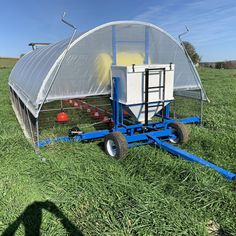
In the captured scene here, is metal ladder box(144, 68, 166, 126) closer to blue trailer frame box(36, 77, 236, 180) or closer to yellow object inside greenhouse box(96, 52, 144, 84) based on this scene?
blue trailer frame box(36, 77, 236, 180)

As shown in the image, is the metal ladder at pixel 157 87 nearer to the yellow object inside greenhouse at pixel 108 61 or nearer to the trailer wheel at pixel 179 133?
the trailer wheel at pixel 179 133

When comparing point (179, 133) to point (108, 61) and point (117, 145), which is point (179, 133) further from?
point (108, 61)

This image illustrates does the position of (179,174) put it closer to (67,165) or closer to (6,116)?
(67,165)

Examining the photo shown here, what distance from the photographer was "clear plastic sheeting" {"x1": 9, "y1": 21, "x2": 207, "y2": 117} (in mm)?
5891

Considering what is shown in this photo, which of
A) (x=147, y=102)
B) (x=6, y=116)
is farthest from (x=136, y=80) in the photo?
(x=6, y=116)

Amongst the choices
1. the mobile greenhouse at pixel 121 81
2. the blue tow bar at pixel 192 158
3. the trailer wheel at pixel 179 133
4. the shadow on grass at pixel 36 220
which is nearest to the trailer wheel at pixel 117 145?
the mobile greenhouse at pixel 121 81

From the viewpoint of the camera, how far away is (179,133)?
6016 millimetres

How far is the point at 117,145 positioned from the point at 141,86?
1446 mm

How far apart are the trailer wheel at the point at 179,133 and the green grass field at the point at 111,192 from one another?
389mm

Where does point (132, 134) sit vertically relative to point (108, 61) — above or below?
below

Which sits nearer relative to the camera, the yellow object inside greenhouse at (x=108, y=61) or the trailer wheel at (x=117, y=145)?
the trailer wheel at (x=117, y=145)

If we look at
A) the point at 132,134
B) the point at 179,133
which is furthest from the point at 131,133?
the point at 179,133

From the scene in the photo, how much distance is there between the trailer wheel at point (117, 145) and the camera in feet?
16.6

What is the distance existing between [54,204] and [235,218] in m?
2.42
